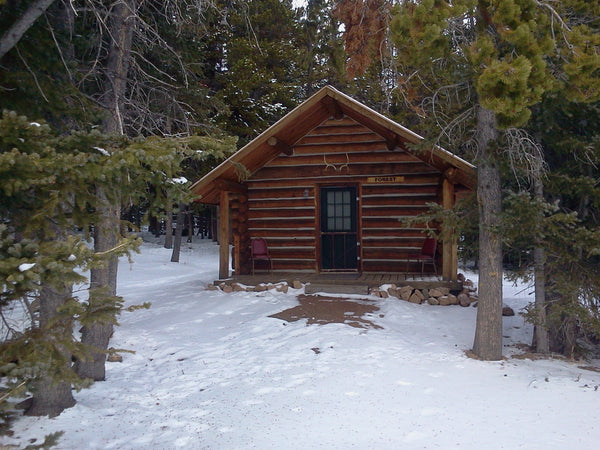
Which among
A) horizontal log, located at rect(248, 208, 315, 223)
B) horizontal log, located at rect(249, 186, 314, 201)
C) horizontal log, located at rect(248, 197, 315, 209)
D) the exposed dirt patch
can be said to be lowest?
the exposed dirt patch

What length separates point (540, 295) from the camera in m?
7.67

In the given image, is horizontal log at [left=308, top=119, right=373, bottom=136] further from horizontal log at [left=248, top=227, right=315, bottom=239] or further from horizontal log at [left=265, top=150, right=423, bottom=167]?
horizontal log at [left=248, top=227, right=315, bottom=239]

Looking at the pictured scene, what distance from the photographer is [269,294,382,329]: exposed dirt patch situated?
9086mm

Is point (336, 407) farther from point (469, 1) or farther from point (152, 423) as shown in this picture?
point (469, 1)

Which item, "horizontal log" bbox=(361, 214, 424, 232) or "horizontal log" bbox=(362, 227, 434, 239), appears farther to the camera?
"horizontal log" bbox=(361, 214, 424, 232)

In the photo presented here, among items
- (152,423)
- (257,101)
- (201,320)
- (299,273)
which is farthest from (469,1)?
(257,101)

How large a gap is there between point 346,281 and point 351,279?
31 centimetres

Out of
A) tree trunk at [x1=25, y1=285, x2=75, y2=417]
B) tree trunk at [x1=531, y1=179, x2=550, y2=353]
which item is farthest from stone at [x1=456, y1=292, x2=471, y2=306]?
tree trunk at [x1=25, y1=285, x2=75, y2=417]

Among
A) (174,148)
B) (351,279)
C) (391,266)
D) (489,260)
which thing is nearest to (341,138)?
(391,266)

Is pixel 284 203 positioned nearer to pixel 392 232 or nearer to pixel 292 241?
pixel 292 241

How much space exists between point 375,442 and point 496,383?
7.63ft

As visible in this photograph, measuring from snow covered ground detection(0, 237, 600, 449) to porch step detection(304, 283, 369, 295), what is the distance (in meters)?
1.26

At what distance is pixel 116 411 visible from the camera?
616cm

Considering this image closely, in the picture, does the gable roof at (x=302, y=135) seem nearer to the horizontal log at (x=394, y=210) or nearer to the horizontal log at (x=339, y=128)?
the horizontal log at (x=339, y=128)
